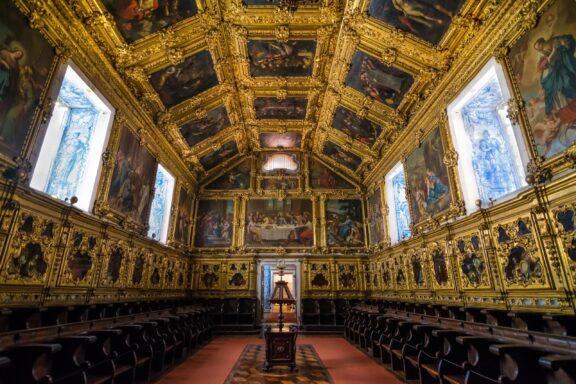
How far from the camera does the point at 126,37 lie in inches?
310

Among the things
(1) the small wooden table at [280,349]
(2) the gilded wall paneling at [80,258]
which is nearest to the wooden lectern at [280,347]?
(1) the small wooden table at [280,349]

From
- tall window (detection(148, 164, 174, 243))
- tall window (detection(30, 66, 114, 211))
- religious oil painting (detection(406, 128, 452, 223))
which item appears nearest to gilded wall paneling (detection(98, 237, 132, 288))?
tall window (detection(30, 66, 114, 211))

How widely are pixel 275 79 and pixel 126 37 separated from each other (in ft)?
18.1

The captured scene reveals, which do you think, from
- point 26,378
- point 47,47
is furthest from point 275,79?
point 26,378

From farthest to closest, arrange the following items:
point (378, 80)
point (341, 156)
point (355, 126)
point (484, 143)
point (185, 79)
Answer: point (341, 156)
point (355, 126)
point (185, 79)
point (378, 80)
point (484, 143)

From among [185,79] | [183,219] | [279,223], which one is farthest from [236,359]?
[185,79]

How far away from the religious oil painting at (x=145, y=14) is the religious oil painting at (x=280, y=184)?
991cm

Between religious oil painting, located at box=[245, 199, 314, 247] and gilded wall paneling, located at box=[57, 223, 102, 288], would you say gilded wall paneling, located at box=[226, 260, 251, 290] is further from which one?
gilded wall paneling, located at box=[57, 223, 102, 288]

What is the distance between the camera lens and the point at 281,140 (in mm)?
16688

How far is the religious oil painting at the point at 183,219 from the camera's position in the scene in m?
14.1

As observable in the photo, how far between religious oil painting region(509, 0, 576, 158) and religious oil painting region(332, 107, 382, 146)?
6.49 meters

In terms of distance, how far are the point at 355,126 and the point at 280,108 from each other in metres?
3.58

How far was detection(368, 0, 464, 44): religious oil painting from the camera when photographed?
699cm

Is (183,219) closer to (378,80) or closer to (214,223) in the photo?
(214,223)
